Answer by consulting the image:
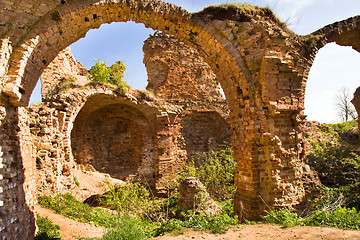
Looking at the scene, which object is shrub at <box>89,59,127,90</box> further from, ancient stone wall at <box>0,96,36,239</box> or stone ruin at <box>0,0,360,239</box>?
ancient stone wall at <box>0,96,36,239</box>

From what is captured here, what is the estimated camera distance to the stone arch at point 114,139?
35.1 feet

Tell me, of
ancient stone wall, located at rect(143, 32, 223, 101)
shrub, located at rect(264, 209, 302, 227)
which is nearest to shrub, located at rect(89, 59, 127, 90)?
ancient stone wall, located at rect(143, 32, 223, 101)

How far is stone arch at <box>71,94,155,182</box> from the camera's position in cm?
1069

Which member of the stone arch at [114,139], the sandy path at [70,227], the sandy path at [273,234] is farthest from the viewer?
the stone arch at [114,139]

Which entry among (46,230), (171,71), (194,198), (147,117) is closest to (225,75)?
(194,198)

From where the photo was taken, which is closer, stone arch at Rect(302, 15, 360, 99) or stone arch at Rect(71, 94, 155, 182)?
stone arch at Rect(302, 15, 360, 99)

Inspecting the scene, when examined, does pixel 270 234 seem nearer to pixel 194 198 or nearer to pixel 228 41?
pixel 194 198

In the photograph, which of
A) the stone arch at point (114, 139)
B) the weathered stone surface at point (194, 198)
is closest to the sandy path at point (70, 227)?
the weathered stone surface at point (194, 198)

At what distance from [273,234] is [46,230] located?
4509 millimetres

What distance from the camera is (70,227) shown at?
5.63 metres

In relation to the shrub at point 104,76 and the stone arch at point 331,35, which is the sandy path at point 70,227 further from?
the stone arch at point 331,35

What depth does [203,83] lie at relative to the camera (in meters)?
12.8

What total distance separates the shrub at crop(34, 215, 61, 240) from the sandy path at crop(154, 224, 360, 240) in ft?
7.16

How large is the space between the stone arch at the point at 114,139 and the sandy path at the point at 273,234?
6601mm
